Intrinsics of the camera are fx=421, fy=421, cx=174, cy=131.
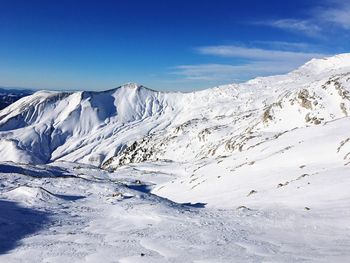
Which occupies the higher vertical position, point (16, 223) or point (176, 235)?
point (176, 235)

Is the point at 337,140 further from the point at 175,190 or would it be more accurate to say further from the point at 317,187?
the point at 175,190

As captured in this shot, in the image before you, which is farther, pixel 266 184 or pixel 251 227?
pixel 266 184

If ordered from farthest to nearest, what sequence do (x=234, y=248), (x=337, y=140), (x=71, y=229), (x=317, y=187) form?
(x=337, y=140) → (x=317, y=187) → (x=71, y=229) → (x=234, y=248)

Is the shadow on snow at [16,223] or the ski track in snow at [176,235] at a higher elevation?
the ski track in snow at [176,235]

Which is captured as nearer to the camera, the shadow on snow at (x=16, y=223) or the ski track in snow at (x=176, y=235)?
the ski track in snow at (x=176, y=235)

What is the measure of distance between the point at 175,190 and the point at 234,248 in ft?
165

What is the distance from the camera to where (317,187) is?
35.3 m

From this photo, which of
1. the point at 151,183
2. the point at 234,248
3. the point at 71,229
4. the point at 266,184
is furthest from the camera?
the point at 151,183

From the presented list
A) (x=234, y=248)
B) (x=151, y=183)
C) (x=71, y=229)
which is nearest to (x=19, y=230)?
(x=71, y=229)

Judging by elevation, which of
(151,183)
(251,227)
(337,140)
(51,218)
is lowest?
(151,183)

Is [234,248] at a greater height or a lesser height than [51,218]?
greater

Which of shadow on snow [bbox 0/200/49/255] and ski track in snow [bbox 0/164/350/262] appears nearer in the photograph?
ski track in snow [bbox 0/164/350/262]

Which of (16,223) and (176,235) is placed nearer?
(176,235)

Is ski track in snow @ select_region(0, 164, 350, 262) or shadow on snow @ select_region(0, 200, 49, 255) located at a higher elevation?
ski track in snow @ select_region(0, 164, 350, 262)
